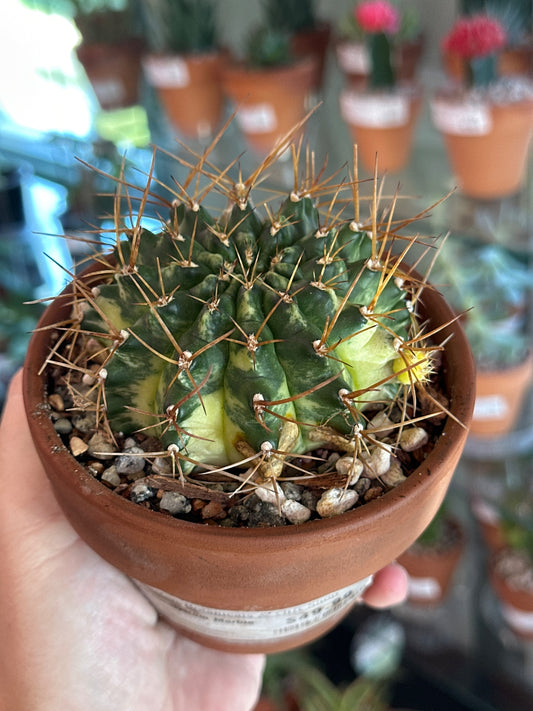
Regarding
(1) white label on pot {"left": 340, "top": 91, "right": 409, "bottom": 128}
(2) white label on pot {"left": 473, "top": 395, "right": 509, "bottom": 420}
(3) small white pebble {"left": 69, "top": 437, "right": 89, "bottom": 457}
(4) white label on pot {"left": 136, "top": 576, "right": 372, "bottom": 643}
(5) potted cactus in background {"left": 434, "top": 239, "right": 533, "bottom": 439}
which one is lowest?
(2) white label on pot {"left": 473, "top": 395, "right": 509, "bottom": 420}

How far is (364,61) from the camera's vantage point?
124cm

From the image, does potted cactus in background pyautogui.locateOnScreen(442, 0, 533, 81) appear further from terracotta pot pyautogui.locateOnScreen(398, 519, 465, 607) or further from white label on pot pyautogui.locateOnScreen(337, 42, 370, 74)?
terracotta pot pyautogui.locateOnScreen(398, 519, 465, 607)

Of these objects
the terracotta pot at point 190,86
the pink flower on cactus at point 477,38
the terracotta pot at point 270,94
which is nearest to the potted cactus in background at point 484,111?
the pink flower on cactus at point 477,38

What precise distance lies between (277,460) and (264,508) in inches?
1.4

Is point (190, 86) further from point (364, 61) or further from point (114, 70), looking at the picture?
point (364, 61)

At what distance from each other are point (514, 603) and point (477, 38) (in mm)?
1031

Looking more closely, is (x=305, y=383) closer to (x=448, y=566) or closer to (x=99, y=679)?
(x=99, y=679)

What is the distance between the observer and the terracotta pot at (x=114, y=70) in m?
1.51

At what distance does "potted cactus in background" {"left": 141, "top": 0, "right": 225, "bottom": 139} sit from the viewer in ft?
4.61

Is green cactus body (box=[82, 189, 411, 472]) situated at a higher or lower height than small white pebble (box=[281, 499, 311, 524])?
higher

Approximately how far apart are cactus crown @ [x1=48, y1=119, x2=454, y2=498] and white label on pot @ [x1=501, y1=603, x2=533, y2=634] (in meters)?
0.94

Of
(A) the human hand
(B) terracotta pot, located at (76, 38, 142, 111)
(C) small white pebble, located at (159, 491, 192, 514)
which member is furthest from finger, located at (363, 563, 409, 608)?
(B) terracotta pot, located at (76, 38, 142, 111)

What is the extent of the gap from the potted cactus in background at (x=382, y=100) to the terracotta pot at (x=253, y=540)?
2.39 feet

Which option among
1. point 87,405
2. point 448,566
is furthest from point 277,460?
point 448,566
